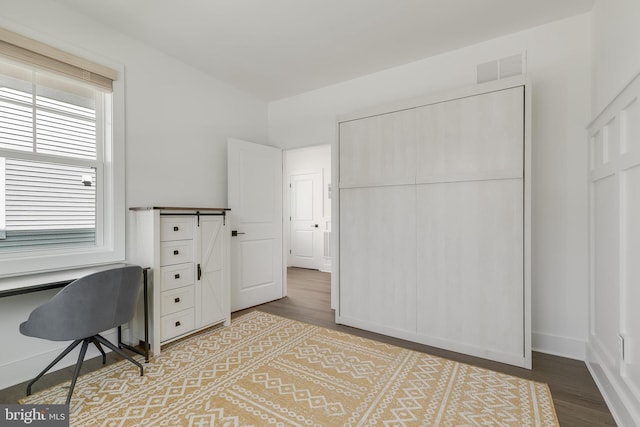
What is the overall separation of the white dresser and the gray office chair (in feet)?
1.49

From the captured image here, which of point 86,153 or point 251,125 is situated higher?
point 251,125

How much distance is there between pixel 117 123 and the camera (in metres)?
2.75

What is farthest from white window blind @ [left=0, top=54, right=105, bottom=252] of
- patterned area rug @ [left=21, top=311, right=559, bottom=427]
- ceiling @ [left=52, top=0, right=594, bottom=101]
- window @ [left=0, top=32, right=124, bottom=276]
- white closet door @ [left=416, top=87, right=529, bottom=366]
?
white closet door @ [left=416, top=87, right=529, bottom=366]

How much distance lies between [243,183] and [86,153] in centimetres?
162

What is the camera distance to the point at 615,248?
6.24 feet

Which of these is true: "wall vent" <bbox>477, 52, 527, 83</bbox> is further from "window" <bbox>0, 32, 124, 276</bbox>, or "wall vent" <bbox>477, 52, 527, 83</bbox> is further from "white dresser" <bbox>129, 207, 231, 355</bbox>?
"window" <bbox>0, 32, 124, 276</bbox>

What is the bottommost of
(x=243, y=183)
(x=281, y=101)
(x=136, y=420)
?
(x=136, y=420)

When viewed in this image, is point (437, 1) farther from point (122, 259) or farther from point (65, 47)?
point (122, 259)

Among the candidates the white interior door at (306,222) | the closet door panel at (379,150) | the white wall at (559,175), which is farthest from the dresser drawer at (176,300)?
the white interior door at (306,222)

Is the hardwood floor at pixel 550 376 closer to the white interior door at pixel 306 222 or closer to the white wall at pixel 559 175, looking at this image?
the white wall at pixel 559 175

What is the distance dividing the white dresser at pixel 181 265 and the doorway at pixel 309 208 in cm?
345

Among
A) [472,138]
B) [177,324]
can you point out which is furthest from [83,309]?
[472,138]

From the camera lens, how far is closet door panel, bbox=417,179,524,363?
242cm

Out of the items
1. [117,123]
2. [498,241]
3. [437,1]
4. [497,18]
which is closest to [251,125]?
[117,123]
